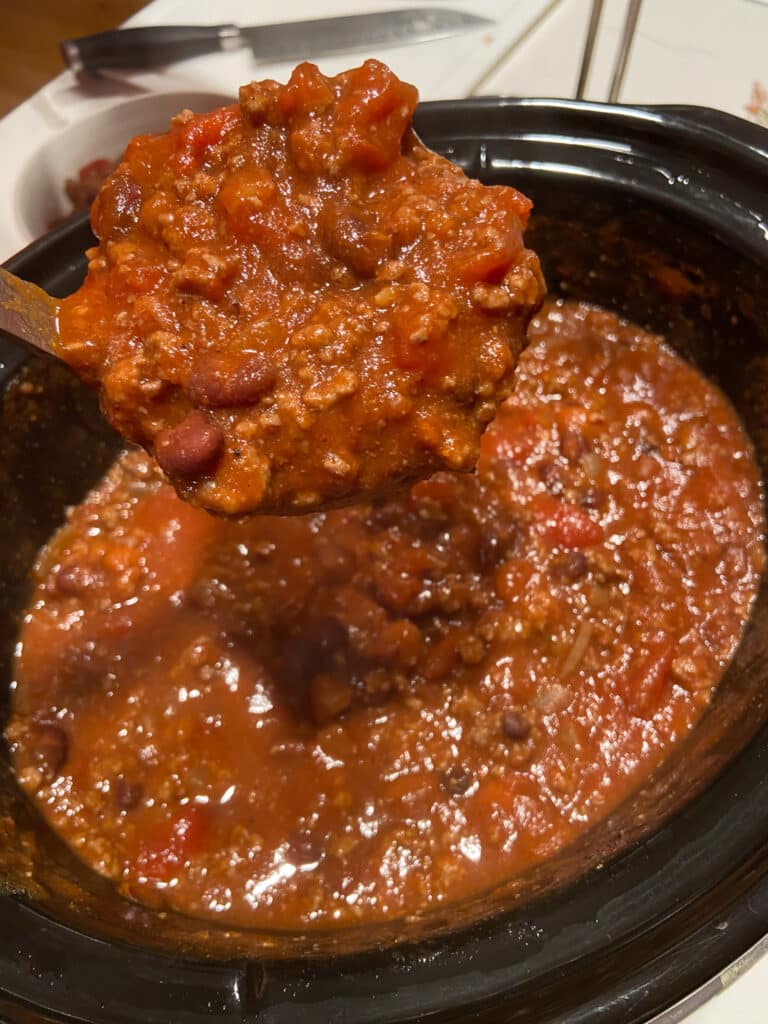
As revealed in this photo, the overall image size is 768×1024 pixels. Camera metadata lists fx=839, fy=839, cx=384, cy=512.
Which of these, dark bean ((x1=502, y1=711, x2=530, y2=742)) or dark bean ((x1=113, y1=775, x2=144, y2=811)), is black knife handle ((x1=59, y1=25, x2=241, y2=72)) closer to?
dark bean ((x1=113, y1=775, x2=144, y2=811))

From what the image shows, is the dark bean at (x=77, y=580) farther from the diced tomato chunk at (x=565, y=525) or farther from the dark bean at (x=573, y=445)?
the dark bean at (x=573, y=445)

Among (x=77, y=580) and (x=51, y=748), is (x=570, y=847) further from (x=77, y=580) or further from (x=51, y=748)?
(x=77, y=580)

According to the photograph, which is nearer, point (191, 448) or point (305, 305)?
point (191, 448)

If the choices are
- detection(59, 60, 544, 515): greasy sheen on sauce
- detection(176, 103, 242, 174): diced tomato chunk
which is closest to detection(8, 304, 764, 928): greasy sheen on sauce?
detection(59, 60, 544, 515): greasy sheen on sauce

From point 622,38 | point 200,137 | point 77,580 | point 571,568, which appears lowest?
point 77,580

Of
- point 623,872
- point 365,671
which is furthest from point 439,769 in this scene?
point 623,872

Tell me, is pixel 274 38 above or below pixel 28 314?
above

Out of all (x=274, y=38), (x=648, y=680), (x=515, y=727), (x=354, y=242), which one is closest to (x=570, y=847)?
(x=515, y=727)
